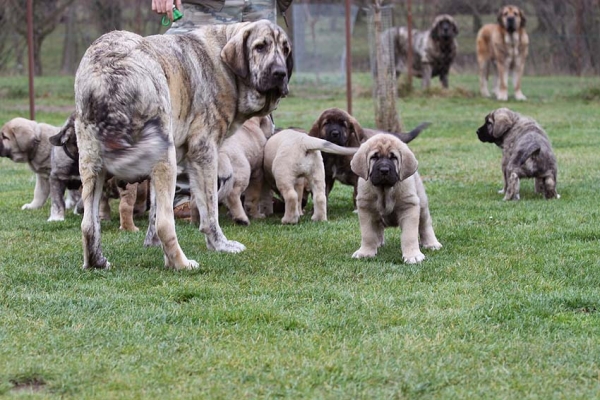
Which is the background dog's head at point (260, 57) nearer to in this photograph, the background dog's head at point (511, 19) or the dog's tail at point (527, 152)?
the dog's tail at point (527, 152)

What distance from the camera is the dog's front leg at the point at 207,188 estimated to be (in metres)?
6.97

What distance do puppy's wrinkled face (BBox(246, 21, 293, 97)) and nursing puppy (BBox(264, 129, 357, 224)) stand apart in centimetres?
142

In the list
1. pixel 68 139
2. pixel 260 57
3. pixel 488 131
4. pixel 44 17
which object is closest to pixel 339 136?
pixel 488 131

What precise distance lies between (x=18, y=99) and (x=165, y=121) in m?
15.8

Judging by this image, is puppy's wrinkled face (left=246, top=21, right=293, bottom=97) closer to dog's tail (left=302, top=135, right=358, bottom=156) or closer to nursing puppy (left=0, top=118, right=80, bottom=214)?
dog's tail (left=302, top=135, right=358, bottom=156)

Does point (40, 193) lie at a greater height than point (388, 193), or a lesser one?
lesser

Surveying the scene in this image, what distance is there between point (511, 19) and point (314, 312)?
17658mm

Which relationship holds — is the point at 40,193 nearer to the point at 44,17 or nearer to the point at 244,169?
the point at 244,169

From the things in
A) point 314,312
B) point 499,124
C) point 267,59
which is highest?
point 267,59

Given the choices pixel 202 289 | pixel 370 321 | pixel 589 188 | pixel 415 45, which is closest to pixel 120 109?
pixel 202 289

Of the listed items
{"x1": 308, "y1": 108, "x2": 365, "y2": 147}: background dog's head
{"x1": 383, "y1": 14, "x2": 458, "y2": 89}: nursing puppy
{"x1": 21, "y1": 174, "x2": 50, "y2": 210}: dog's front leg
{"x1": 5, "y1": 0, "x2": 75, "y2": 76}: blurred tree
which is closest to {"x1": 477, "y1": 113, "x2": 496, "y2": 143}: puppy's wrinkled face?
{"x1": 308, "y1": 108, "x2": 365, "y2": 147}: background dog's head

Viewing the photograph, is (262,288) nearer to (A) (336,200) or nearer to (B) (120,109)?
(B) (120,109)

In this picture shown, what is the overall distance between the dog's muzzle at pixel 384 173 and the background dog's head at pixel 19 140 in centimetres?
438

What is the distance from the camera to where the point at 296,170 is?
8.53 meters
